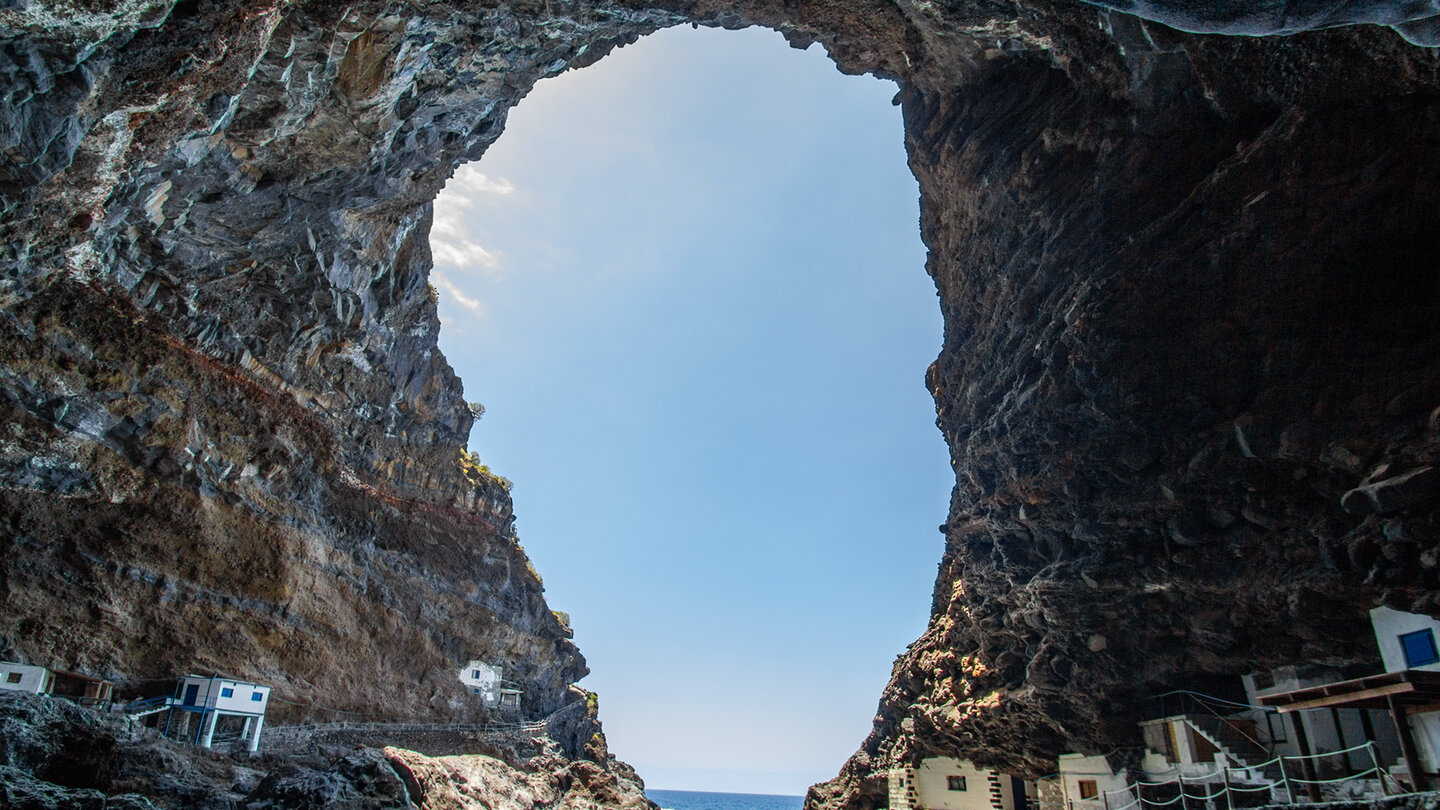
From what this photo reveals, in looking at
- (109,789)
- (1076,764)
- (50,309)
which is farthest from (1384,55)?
(50,309)

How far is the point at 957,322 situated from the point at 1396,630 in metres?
16.2

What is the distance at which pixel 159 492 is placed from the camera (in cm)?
2339

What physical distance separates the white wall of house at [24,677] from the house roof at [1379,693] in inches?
1224

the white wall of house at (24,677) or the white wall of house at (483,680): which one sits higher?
the white wall of house at (483,680)

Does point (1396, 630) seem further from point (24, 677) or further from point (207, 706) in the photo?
point (24, 677)

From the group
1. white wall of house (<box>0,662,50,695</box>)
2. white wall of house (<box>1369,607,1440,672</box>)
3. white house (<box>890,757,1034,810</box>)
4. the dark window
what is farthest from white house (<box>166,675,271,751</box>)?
the dark window

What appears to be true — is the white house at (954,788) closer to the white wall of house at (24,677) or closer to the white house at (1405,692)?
the white house at (1405,692)

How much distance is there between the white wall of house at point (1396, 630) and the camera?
16.5 m

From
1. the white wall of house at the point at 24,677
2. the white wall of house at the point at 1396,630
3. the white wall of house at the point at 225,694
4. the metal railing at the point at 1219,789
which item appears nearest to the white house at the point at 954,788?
the metal railing at the point at 1219,789

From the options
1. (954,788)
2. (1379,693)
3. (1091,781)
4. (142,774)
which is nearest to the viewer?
(142,774)

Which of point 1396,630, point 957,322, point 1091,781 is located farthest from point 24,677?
point 1396,630

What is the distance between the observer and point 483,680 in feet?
119

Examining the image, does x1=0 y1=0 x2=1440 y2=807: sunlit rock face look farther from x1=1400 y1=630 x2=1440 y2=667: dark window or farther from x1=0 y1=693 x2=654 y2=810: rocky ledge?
x1=0 y1=693 x2=654 y2=810: rocky ledge

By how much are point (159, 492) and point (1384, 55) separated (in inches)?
1312
